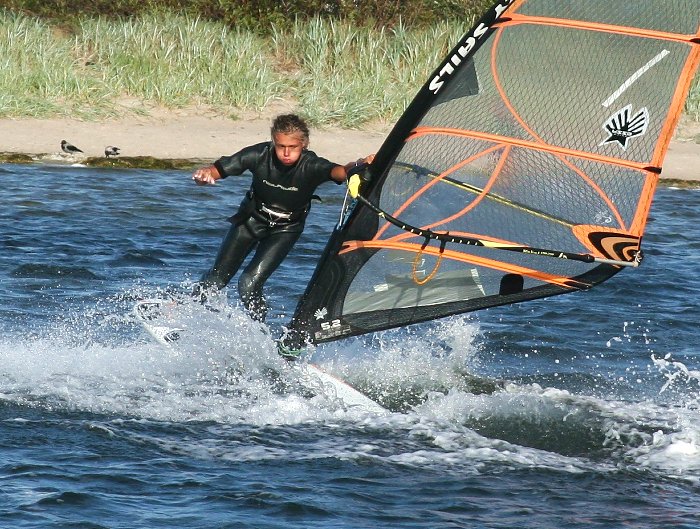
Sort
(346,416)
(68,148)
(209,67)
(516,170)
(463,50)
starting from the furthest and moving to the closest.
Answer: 1. (209,67)
2. (68,148)
3. (346,416)
4. (516,170)
5. (463,50)

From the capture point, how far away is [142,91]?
1669 centimetres

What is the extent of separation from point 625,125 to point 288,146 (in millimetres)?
1840

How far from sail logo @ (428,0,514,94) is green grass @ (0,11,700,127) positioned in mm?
9891

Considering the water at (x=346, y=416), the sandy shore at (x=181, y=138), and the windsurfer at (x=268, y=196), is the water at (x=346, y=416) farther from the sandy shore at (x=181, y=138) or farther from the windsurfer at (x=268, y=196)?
the sandy shore at (x=181, y=138)

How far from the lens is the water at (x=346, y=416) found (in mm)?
5812

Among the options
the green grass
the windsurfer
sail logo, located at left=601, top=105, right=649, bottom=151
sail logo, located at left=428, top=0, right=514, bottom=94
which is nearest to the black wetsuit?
the windsurfer

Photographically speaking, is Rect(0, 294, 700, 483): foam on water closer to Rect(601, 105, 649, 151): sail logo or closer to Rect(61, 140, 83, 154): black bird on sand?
Rect(601, 105, 649, 151): sail logo

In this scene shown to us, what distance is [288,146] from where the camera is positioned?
6898mm

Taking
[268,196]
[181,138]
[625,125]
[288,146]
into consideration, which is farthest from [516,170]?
[181,138]

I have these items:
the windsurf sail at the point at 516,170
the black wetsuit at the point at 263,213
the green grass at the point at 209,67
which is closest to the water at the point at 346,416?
the black wetsuit at the point at 263,213

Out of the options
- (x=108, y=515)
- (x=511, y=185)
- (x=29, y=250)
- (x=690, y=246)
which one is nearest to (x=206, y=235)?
(x=29, y=250)

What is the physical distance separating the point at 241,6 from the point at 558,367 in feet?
38.2

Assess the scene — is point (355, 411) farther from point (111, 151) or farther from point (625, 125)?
point (111, 151)

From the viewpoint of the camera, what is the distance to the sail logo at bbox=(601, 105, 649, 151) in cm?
659
